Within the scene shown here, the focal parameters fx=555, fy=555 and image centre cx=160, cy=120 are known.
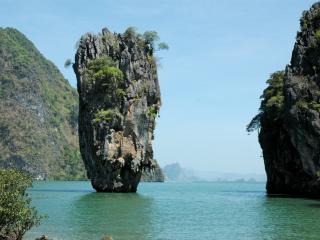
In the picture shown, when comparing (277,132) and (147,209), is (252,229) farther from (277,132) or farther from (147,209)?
(277,132)

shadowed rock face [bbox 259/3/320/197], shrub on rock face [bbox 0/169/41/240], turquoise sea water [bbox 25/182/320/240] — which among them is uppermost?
shadowed rock face [bbox 259/3/320/197]

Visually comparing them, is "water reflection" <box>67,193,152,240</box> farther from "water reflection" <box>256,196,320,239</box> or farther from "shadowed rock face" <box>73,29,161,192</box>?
"shadowed rock face" <box>73,29,161,192</box>

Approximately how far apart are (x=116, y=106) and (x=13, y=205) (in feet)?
161

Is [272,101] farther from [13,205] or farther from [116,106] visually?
[13,205]

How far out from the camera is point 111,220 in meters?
36.6

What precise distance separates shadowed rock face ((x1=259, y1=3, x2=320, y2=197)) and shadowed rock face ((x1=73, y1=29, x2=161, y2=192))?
17.8 meters

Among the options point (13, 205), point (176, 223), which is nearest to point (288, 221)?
point (176, 223)

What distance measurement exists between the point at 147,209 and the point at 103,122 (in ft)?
83.1

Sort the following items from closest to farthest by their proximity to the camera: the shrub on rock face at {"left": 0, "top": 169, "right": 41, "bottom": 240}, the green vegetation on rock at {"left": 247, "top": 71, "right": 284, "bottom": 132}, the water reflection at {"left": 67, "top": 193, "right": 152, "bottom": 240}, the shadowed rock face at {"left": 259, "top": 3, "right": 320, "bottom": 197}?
the shrub on rock face at {"left": 0, "top": 169, "right": 41, "bottom": 240} < the water reflection at {"left": 67, "top": 193, "right": 152, "bottom": 240} < the shadowed rock face at {"left": 259, "top": 3, "right": 320, "bottom": 197} < the green vegetation on rock at {"left": 247, "top": 71, "right": 284, "bottom": 132}

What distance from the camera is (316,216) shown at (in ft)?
129

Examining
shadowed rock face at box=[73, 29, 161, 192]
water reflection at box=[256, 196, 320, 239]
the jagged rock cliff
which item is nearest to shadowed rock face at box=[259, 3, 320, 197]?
the jagged rock cliff

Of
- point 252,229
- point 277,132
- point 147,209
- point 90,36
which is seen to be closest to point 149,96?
point 90,36

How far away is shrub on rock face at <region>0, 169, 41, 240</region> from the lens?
21703 mm

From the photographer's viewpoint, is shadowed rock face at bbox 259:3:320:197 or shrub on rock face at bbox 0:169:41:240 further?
shadowed rock face at bbox 259:3:320:197
